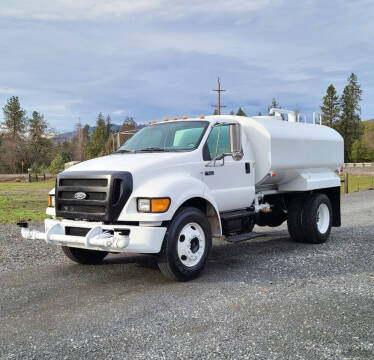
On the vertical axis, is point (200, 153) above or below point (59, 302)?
above

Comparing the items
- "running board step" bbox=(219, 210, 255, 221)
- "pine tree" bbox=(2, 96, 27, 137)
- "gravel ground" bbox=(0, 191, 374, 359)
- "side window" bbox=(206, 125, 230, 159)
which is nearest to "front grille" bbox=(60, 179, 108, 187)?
"gravel ground" bbox=(0, 191, 374, 359)

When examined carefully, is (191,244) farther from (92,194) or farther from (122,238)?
(92,194)

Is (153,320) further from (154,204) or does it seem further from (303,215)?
(303,215)

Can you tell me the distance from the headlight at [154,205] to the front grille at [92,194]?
8.6 inches

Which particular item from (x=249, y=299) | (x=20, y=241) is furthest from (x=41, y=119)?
(x=249, y=299)

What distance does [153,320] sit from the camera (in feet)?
15.1

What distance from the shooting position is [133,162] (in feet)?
20.2

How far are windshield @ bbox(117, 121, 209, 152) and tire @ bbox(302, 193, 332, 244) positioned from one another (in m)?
3.24

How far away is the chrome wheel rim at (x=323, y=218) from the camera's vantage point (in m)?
9.39

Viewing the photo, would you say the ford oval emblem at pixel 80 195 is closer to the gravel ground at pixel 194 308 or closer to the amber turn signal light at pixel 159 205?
the amber turn signal light at pixel 159 205

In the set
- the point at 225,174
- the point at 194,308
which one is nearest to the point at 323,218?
the point at 225,174

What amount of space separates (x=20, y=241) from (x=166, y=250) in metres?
4.82

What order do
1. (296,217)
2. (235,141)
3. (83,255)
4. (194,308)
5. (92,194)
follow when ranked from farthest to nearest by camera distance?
1. (296,217)
2. (83,255)
3. (235,141)
4. (92,194)
5. (194,308)

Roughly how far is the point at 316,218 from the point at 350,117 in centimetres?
8295
